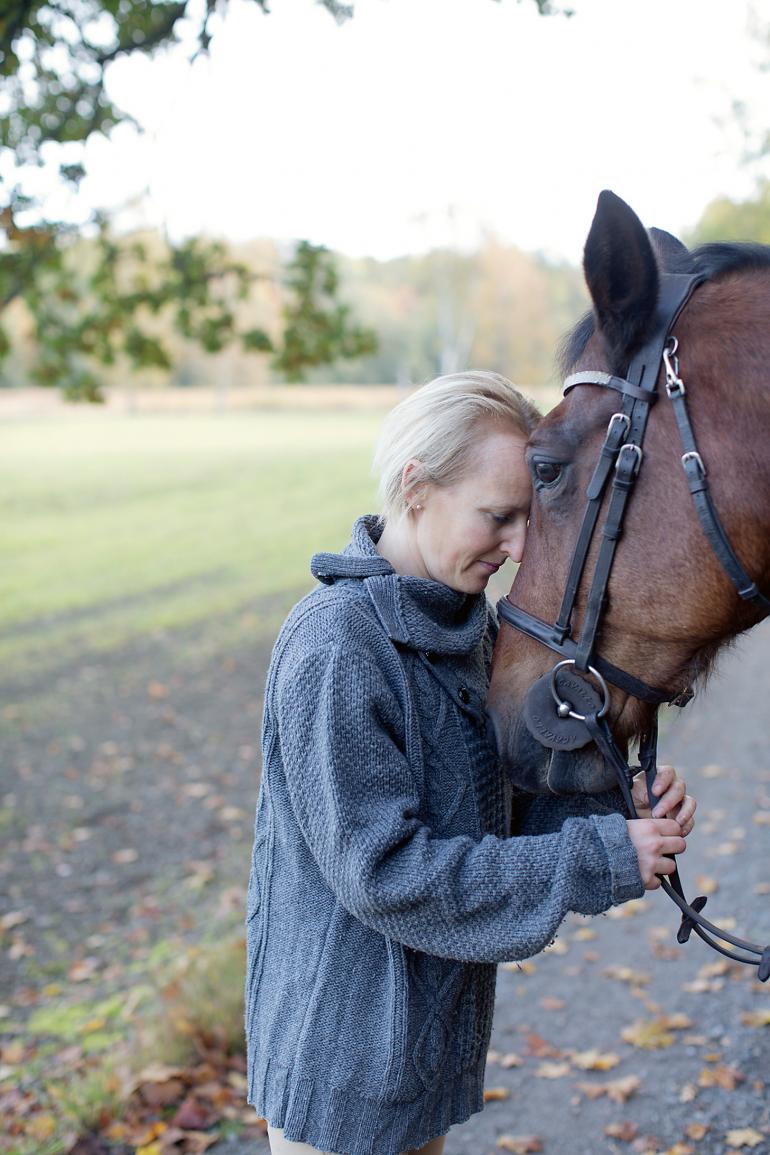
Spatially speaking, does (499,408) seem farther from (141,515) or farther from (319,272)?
(141,515)

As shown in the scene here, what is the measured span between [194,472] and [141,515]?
6.26 meters

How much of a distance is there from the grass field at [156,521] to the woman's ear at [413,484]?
11822mm

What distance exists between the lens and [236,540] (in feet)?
72.4

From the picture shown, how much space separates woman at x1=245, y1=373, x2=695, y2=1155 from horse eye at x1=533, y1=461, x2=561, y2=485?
0.06 meters

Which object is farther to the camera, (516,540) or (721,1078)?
(721,1078)

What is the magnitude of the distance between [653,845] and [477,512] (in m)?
0.68

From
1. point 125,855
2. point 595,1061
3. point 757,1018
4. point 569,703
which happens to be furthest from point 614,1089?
point 125,855

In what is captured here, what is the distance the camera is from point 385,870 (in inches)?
66.3

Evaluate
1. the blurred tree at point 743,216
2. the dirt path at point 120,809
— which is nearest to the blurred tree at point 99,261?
the dirt path at point 120,809

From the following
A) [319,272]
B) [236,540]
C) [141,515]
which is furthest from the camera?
[141,515]

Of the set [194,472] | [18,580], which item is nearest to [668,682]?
[18,580]

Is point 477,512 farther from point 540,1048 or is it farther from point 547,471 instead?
point 540,1048

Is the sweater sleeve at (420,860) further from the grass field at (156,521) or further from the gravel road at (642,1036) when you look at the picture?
the grass field at (156,521)

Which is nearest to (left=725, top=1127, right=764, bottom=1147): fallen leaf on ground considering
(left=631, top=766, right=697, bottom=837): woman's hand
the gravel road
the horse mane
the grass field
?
the gravel road
